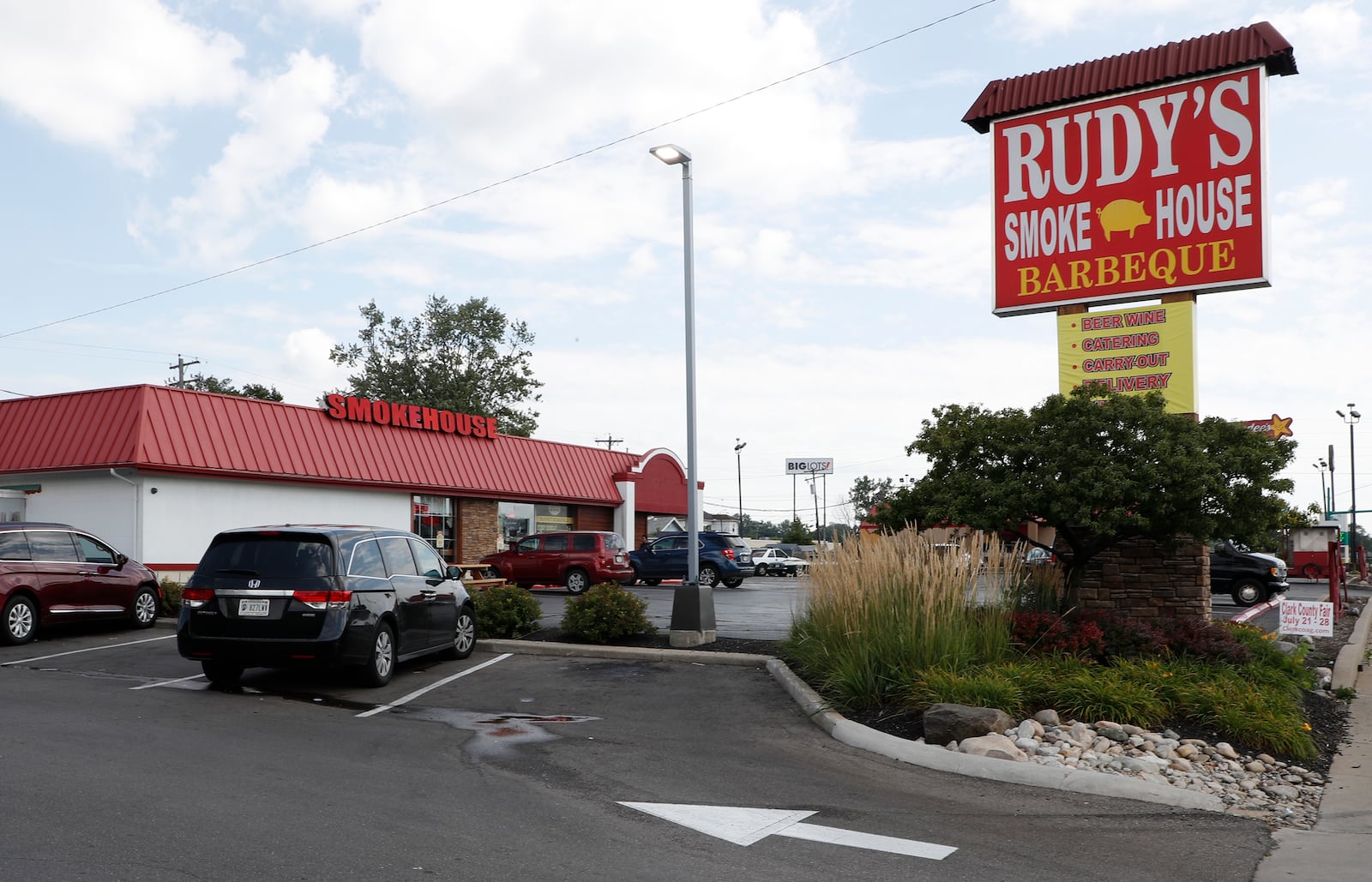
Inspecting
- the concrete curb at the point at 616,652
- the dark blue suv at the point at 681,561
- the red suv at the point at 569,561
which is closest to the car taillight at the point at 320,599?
the concrete curb at the point at 616,652

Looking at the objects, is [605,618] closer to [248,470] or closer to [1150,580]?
[1150,580]

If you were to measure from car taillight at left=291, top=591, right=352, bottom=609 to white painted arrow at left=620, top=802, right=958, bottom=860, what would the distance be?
187 inches

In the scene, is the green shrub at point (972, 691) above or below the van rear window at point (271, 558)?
below

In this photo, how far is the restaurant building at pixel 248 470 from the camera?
874 inches

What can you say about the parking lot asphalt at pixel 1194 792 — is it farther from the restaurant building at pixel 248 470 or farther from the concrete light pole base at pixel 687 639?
the restaurant building at pixel 248 470

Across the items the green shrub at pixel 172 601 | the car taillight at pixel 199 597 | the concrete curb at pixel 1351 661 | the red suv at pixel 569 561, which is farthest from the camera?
the red suv at pixel 569 561

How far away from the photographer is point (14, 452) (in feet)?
77.5

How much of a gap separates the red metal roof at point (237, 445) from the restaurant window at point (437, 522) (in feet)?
2.05

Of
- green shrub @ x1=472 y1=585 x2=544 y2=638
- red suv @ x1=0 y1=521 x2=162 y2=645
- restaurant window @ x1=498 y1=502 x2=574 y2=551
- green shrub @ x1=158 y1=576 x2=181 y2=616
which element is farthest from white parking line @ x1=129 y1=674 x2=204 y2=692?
restaurant window @ x1=498 y1=502 x2=574 y2=551

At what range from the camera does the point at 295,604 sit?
10180 millimetres

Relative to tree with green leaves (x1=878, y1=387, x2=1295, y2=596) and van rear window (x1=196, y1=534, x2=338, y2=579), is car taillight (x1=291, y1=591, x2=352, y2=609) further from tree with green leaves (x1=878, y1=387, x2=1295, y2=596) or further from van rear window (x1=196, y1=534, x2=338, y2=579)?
tree with green leaves (x1=878, y1=387, x2=1295, y2=596)

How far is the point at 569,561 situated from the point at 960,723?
19905 millimetres

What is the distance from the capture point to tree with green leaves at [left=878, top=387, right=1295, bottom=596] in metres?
10.7

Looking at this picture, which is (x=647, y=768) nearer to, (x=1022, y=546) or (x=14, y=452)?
(x=1022, y=546)
